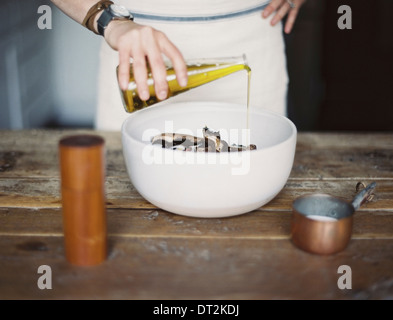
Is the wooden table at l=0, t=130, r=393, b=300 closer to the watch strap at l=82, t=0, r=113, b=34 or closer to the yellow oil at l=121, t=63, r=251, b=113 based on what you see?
the yellow oil at l=121, t=63, r=251, b=113

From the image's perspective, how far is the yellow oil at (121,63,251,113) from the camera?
1.07 meters

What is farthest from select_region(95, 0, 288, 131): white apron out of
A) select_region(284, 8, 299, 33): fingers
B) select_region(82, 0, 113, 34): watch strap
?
select_region(82, 0, 113, 34): watch strap

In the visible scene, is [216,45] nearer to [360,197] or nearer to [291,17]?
[291,17]

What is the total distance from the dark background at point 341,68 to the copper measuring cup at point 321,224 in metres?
2.37

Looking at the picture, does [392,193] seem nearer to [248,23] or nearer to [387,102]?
[248,23]

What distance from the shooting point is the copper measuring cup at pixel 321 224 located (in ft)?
2.94

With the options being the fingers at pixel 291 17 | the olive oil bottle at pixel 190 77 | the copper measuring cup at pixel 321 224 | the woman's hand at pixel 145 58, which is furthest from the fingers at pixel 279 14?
the copper measuring cup at pixel 321 224

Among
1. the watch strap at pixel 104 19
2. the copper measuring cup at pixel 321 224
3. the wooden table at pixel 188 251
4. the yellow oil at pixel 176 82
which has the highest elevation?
the watch strap at pixel 104 19

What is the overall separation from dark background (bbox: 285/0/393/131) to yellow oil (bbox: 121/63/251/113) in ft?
7.19

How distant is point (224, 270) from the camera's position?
0.87 m

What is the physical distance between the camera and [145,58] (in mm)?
1065

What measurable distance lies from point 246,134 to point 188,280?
501 mm

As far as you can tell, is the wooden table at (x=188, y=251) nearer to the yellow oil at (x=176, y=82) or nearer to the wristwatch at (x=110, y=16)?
the yellow oil at (x=176, y=82)
